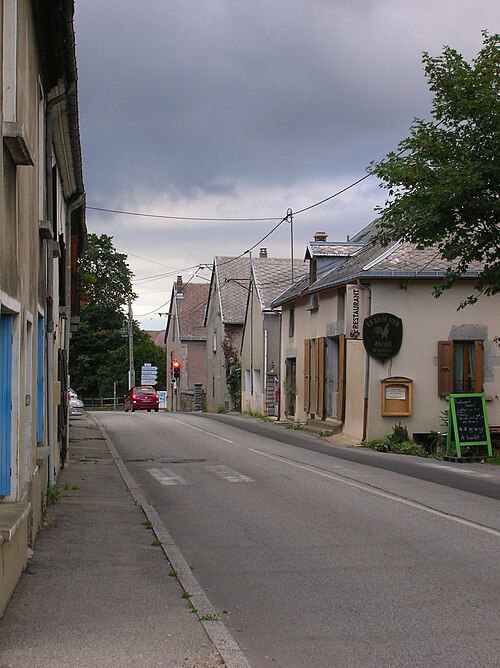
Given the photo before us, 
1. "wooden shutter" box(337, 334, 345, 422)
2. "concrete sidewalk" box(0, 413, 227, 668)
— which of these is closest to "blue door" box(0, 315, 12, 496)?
"concrete sidewalk" box(0, 413, 227, 668)

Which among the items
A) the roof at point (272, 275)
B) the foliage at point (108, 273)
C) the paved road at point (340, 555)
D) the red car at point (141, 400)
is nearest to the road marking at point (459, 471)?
the paved road at point (340, 555)

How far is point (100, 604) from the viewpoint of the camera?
6922 mm

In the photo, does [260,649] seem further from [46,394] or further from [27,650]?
[46,394]

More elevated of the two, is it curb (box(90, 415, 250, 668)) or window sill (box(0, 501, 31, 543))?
window sill (box(0, 501, 31, 543))

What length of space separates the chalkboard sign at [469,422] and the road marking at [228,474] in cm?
593

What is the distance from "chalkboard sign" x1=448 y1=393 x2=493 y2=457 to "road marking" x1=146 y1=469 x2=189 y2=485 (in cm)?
714

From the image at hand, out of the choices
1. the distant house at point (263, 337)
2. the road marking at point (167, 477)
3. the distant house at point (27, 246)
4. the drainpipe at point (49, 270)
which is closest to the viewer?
the distant house at point (27, 246)

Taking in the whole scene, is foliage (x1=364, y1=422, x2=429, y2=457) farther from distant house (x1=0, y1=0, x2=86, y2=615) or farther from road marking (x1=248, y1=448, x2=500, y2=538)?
distant house (x1=0, y1=0, x2=86, y2=615)

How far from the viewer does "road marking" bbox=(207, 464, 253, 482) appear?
613 inches

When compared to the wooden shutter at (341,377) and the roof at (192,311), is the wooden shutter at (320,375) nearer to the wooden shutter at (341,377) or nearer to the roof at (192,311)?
the wooden shutter at (341,377)

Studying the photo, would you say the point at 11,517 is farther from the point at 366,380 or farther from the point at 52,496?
the point at 366,380

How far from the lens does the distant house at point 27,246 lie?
7242 millimetres

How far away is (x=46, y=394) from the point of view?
12.9m

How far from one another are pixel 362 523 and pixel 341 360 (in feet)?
54.2
